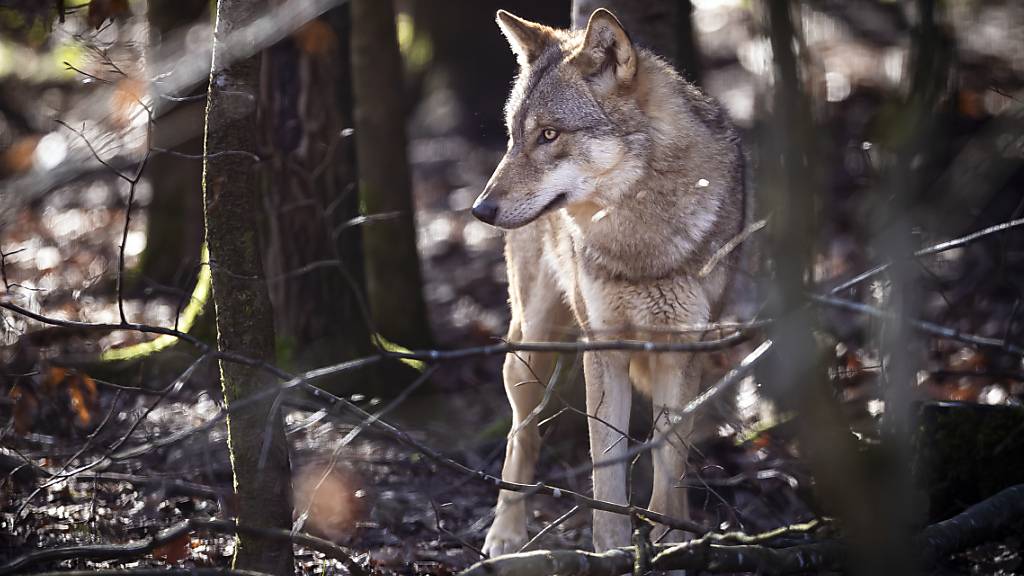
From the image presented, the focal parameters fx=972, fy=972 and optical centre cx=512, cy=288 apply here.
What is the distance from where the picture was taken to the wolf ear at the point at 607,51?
15.1 ft

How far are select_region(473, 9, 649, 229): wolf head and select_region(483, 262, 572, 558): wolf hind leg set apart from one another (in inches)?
33.9

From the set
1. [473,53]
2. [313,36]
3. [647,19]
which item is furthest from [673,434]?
[473,53]

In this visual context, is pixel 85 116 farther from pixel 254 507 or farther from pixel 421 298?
pixel 421 298

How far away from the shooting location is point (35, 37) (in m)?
5.63

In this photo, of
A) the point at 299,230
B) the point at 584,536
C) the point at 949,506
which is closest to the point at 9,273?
the point at 299,230

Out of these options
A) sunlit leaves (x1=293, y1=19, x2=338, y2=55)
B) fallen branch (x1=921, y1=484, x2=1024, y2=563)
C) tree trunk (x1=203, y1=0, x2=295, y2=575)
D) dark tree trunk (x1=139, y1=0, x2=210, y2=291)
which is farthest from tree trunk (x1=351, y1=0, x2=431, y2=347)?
fallen branch (x1=921, y1=484, x2=1024, y2=563)

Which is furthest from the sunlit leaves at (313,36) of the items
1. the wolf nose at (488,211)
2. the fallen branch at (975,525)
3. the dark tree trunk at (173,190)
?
the fallen branch at (975,525)

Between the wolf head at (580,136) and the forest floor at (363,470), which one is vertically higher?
the wolf head at (580,136)

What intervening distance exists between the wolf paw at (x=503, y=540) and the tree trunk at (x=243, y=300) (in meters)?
1.64

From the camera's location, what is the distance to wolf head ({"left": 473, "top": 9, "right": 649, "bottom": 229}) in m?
4.67

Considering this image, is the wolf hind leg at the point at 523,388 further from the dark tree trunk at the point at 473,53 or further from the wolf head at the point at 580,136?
the dark tree trunk at the point at 473,53

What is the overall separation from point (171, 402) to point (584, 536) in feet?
9.76

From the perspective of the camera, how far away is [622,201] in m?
4.82

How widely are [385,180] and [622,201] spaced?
313cm
